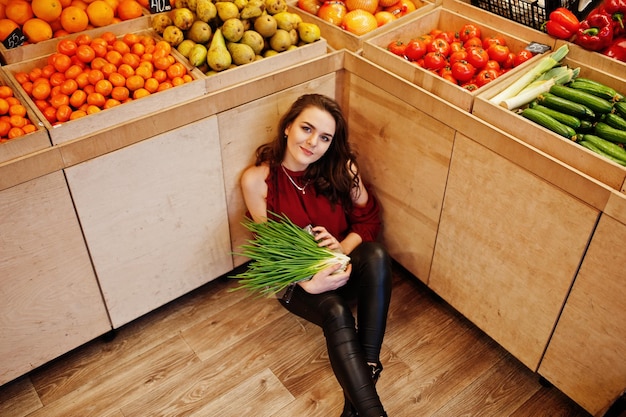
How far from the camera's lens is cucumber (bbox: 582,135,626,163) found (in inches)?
69.3

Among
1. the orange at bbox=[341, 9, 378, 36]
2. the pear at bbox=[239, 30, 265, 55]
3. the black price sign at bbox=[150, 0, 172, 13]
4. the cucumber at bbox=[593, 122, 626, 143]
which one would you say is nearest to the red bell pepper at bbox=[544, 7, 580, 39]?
the cucumber at bbox=[593, 122, 626, 143]

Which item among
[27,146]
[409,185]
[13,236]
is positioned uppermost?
[27,146]

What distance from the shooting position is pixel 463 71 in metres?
2.19

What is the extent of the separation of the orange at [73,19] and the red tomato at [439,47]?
1.34 m

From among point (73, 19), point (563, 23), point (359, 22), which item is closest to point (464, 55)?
point (563, 23)

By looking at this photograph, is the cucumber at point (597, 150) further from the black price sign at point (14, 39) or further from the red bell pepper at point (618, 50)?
the black price sign at point (14, 39)

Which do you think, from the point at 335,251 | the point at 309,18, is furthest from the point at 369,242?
the point at 309,18

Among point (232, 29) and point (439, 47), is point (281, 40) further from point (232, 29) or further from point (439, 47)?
point (439, 47)

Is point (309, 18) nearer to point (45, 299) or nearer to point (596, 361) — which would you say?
point (45, 299)

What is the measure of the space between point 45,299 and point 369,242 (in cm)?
120

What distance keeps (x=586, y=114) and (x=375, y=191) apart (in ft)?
3.07

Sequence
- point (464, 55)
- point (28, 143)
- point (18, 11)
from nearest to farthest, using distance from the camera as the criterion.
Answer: point (28, 143), point (18, 11), point (464, 55)

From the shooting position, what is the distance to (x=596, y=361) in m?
1.91

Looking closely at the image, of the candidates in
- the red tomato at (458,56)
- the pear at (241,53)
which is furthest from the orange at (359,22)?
the pear at (241,53)
